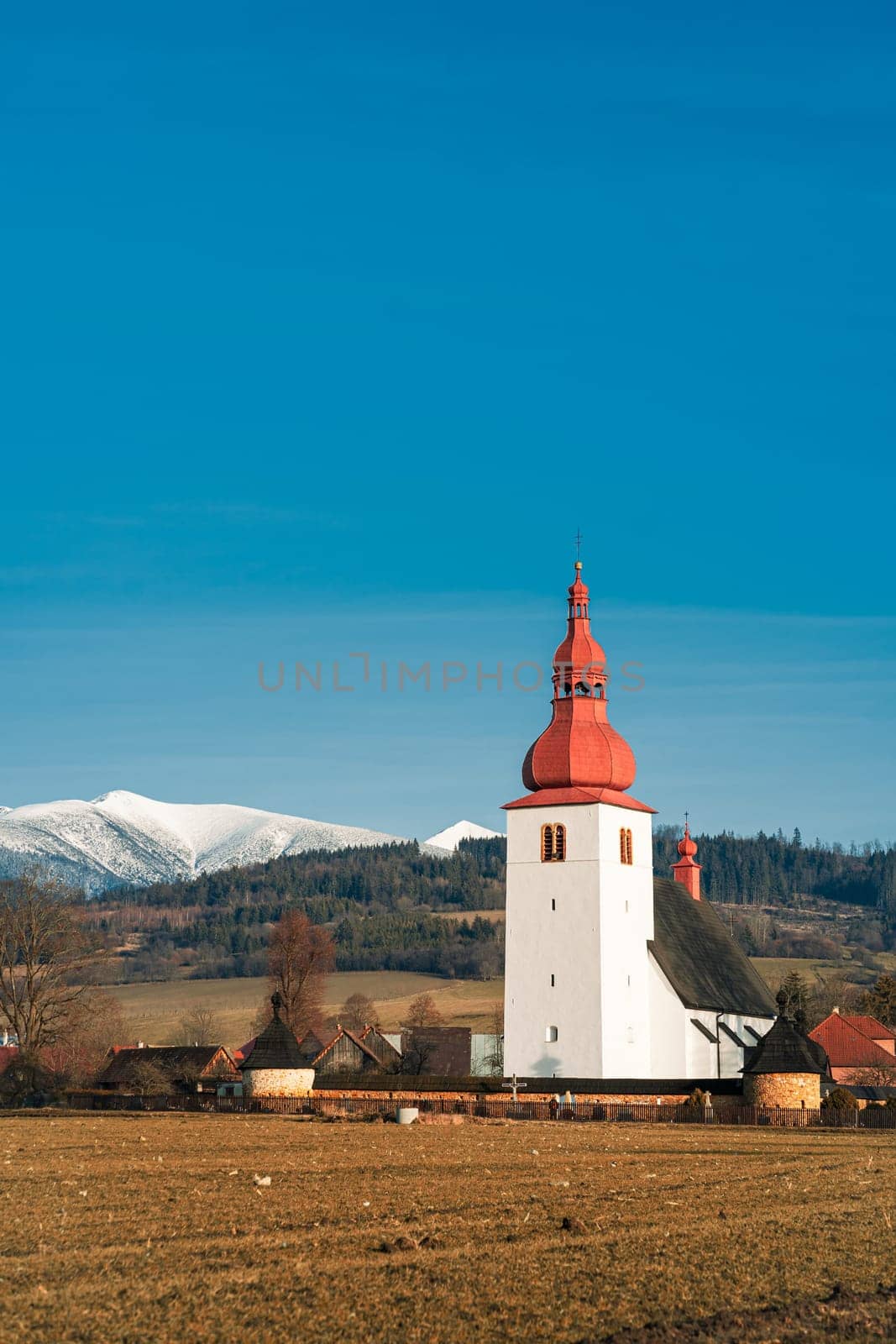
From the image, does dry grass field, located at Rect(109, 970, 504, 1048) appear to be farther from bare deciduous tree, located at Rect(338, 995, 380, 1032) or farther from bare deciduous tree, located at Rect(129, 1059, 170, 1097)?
bare deciduous tree, located at Rect(129, 1059, 170, 1097)

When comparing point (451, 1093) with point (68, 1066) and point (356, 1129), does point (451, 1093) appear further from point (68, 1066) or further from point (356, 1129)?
point (68, 1066)

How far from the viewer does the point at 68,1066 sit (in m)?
73.2

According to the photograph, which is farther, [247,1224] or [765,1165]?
[765,1165]

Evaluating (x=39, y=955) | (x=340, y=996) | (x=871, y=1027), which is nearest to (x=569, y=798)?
(x=39, y=955)

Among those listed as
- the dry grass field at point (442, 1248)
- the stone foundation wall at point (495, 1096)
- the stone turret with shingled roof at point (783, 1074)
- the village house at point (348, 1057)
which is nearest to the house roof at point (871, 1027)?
the village house at point (348, 1057)

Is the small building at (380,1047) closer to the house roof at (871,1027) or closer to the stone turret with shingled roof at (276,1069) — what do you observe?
the stone turret with shingled roof at (276,1069)

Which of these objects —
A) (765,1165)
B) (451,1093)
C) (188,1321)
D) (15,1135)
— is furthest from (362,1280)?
(451,1093)

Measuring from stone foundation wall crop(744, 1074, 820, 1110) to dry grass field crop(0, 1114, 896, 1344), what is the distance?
1929 centimetres

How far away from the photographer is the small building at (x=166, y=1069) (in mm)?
60981

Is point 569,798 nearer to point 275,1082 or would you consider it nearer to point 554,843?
point 554,843

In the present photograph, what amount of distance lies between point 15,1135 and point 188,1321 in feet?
79.8

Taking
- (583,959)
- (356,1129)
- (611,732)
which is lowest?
(356,1129)

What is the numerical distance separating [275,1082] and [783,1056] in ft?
54.6

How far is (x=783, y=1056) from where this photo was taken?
45906mm
